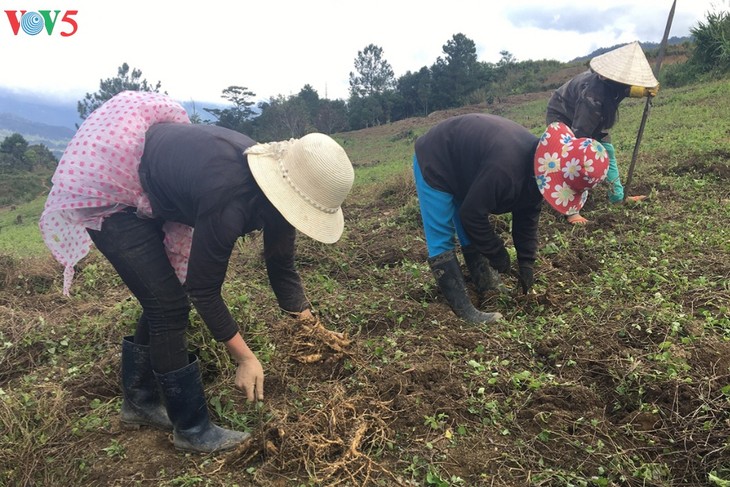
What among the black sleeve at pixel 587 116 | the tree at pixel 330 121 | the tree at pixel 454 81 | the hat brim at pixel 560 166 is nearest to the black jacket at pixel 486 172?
the hat brim at pixel 560 166

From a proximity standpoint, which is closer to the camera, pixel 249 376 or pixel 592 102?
pixel 249 376

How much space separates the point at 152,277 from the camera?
188 cm

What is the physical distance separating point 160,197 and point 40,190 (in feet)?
86.6

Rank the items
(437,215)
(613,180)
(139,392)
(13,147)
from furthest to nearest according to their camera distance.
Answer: (13,147) → (613,180) → (437,215) → (139,392)

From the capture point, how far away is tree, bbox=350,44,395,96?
51.5 meters

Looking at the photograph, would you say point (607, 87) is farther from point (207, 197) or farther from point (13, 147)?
point (13, 147)

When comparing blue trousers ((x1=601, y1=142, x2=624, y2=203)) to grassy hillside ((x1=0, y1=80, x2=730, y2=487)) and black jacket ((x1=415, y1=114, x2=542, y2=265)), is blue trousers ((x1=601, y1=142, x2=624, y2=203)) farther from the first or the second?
black jacket ((x1=415, y1=114, x2=542, y2=265))

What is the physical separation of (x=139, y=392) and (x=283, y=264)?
853mm

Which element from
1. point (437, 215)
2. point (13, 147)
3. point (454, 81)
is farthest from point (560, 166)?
point (13, 147)

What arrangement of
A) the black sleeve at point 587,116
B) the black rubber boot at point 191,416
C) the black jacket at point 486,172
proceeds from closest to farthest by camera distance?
the black rubber boot at point 191,416 < the black jacket at point 486,172 < the black sleeve at point 587,116

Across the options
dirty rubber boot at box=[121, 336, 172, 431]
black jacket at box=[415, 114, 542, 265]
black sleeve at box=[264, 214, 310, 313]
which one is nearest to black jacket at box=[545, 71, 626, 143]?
black jacket at box=[415, 114, 542, 265]

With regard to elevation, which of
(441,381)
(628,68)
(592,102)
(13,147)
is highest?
(628,68)

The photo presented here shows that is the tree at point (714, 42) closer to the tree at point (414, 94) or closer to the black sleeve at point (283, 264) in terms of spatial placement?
the black sleeve at point (283, 264)

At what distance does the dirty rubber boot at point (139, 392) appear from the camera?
2.20 metres
